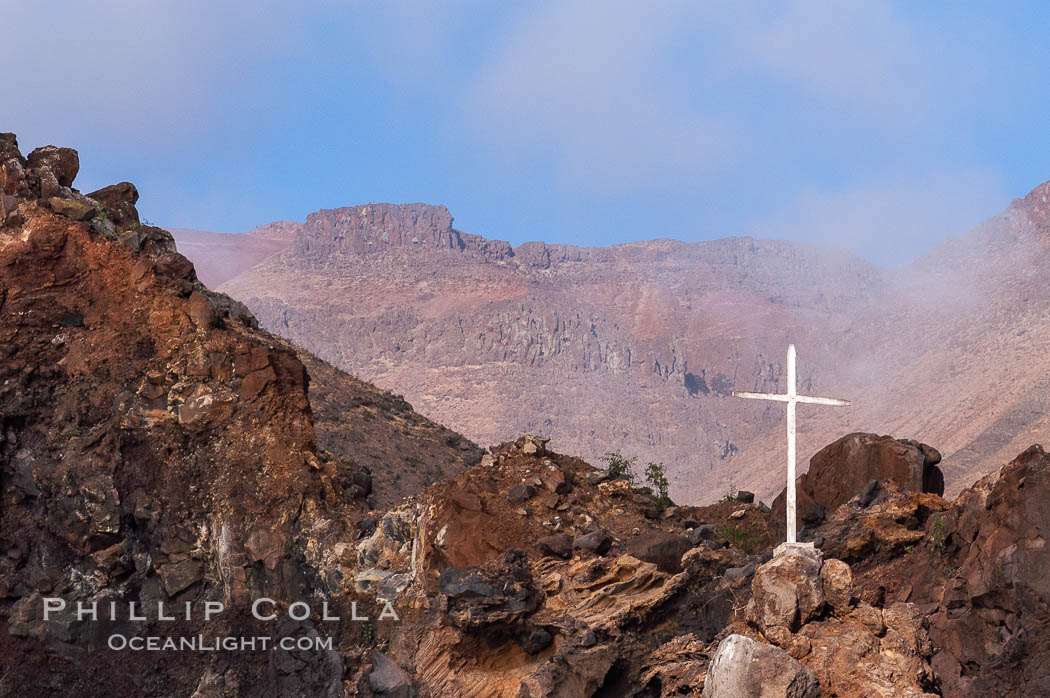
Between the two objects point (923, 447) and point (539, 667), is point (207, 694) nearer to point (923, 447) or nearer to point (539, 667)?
point (539, 667)

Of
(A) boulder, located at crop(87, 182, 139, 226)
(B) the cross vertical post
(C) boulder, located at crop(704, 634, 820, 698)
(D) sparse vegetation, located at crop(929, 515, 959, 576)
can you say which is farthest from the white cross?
(A) boulder, located at crop(87, 182, 139, 226)

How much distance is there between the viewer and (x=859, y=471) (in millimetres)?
23500

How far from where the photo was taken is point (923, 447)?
76.4 feet

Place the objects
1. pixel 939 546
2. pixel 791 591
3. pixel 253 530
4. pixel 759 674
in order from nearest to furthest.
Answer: pixel 759 674 → pixel 791 591 → pixel 939 546 → pixel 253 530

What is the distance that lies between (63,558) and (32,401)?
9.08 ft

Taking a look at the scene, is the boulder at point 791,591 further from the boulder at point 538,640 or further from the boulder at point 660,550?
the boulder at point 660,550

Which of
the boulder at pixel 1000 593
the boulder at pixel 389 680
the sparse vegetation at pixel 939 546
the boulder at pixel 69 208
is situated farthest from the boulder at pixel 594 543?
the boulder at pixel 69 208

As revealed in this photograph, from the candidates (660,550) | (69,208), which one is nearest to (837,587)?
(660,550)

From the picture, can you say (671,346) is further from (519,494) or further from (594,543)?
(594,543)

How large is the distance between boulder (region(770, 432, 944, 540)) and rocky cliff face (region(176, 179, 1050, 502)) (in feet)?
Answer: 237

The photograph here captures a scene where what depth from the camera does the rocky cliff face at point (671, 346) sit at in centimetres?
11475

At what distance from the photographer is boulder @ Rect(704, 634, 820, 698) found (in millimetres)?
11016

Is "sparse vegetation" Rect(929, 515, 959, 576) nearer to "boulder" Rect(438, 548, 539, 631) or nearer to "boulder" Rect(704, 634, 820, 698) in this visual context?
"boulder" Rect(704, 634, 820, 698)

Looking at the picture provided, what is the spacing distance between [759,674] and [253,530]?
36.5 ft
